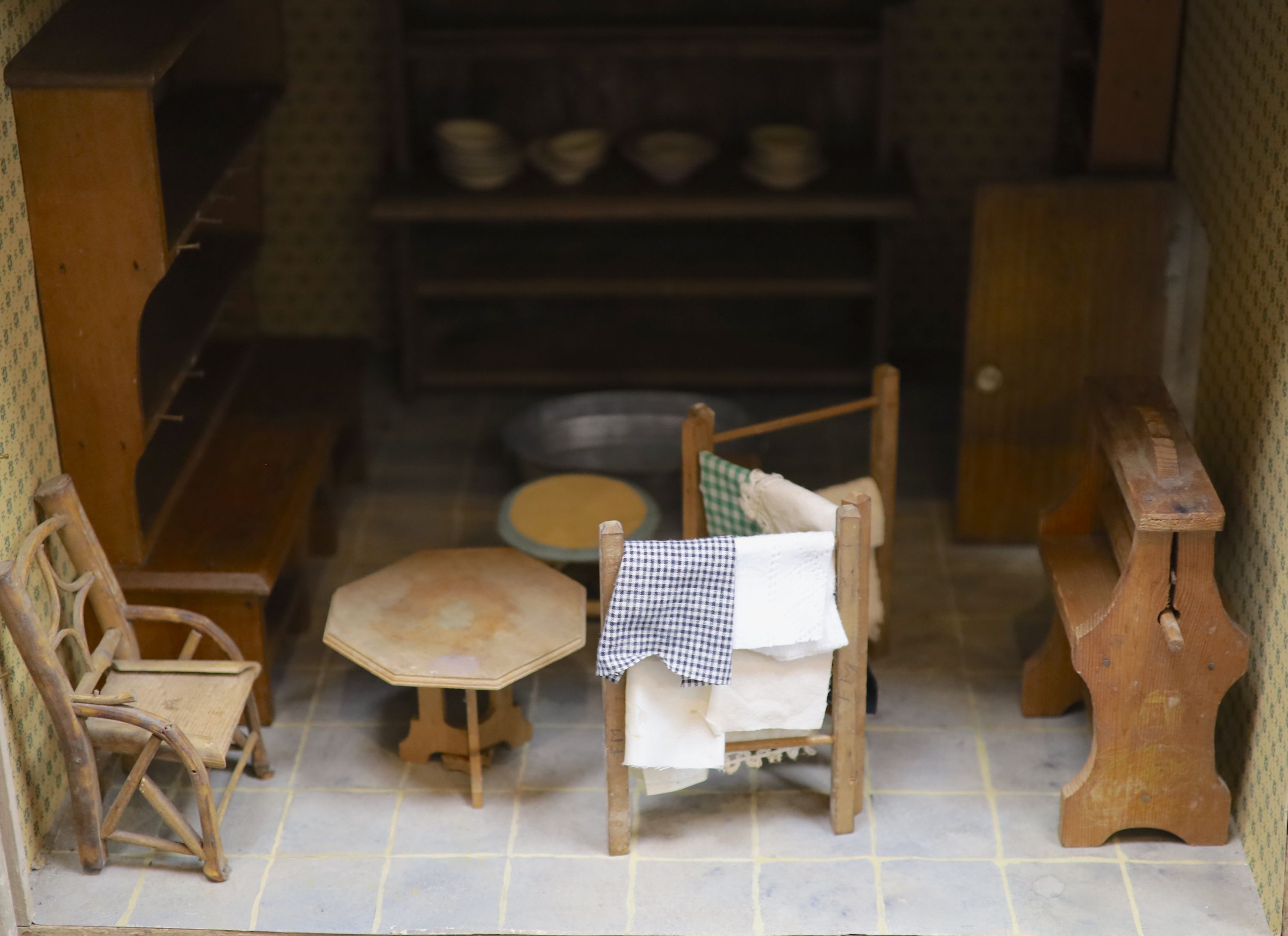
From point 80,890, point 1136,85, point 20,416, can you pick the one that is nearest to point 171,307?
point 20,416

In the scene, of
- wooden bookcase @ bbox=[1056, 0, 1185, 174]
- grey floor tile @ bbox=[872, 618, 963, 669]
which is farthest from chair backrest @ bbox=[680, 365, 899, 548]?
wooden bookcase @ bbox=[1056, 0, 1185, 174]

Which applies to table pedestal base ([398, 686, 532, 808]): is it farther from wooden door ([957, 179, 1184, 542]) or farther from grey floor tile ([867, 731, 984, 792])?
wooden door ([957, 179, 1184, 542])

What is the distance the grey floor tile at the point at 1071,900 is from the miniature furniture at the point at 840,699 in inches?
20.4

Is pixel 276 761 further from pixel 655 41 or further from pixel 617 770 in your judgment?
pixel 655 41

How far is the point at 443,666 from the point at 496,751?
571mm

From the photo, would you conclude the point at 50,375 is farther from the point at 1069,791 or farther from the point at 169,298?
the point at 1069,791

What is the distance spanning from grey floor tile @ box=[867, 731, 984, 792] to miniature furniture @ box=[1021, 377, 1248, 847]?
0.41 meters

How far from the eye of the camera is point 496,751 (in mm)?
4973

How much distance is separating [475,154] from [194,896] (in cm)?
362

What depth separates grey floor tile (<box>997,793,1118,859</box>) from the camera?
448cm

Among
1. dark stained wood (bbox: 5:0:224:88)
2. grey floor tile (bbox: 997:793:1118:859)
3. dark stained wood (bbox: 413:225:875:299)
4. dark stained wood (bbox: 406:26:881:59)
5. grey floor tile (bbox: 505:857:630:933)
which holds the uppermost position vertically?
dark stained wood (bbox: 5:0:224:88)

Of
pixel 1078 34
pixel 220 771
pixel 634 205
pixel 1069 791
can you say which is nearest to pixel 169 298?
pixel 220 771

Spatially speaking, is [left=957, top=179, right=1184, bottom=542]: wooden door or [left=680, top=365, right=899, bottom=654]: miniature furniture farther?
[left=957, top=179, right=1184, bottom=542]: wooden door

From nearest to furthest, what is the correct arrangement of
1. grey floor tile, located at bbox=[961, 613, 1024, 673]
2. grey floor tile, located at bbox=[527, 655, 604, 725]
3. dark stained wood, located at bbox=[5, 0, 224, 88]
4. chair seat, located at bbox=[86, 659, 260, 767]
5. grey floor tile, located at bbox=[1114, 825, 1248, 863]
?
dark stained wood, located at bbox=[5, 0, 224, 88] → chair seat, located at bbox=[86, 659, 260, 767] → grey floor tile, located at bbox=[1114, 825, 1248, 863] → grey floor tile, located at bbox=[527, 655, 604, 725] → grey floor tile, located at bbox=[961, 613, 1024, 673]
